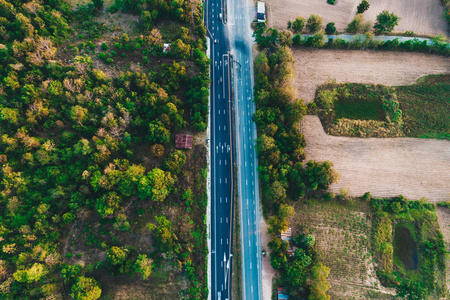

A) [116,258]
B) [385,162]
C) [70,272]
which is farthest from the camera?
[385,162]

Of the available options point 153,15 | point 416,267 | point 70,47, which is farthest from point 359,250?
point 70,47

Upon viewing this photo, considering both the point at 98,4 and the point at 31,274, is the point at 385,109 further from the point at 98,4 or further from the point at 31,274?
the point at 31,274

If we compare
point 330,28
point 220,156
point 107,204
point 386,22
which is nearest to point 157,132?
point 220,156

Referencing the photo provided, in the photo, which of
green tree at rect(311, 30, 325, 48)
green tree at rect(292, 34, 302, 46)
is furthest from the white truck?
green tree at rect(311, 30, 325, 48)

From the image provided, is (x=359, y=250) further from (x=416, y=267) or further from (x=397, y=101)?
(x=397, y=101)

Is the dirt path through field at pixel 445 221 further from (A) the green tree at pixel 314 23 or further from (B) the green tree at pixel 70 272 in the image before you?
(B) the green tree at pixel 70 272

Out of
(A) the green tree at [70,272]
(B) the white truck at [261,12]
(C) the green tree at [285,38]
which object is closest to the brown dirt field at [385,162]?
(C) the green tree at [285,38]

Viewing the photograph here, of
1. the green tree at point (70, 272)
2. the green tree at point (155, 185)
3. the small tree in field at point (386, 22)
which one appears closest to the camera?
the green tree at point (70, 272)
